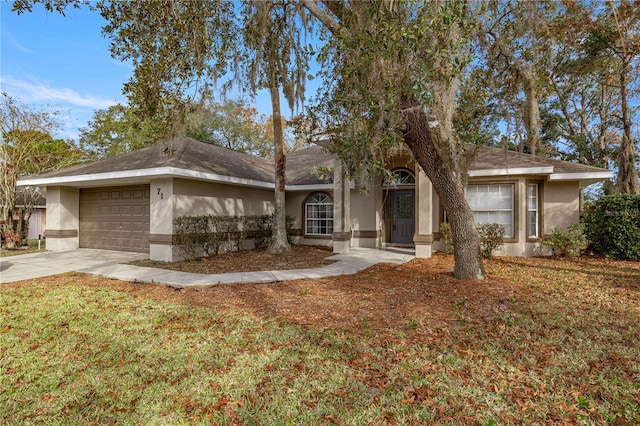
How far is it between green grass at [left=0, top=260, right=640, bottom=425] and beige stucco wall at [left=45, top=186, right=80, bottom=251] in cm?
862

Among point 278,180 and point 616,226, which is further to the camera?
point 278,180

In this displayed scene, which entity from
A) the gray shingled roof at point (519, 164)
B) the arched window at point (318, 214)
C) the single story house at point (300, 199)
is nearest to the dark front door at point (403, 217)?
the single story house at point (300, 199)

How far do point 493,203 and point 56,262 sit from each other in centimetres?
1387

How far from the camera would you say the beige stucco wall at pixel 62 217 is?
39.5 feet

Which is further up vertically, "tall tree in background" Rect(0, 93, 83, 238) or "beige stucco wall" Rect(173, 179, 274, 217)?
"tall tree in background" Rect(0, 93, 83, 238)

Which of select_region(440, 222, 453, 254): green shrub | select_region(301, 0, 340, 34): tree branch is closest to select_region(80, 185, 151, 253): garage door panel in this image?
select_region(301, 0, 340, 34): tree branch

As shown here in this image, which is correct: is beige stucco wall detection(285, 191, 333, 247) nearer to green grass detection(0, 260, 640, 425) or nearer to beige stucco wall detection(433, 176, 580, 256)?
beige stucco wall detection(433, 176, 580, 256)

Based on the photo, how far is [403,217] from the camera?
1291cm

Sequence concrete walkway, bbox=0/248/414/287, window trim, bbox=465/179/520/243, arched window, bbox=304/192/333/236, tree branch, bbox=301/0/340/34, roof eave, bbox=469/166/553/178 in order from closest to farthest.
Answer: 1. tree branch, bbox=301/0/340/34
2. concrete walkway, bbox=0/248/414/287
3. roof eave, bbox=469/166/553/178
4. window trim, bbox=465/179/520/243
5. arched window, bbox=304/192/333/236

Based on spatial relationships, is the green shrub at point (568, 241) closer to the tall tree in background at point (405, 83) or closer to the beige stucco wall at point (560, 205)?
the beige stucco wall at point (560, 205)

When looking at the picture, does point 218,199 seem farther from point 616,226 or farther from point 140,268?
point 616,226

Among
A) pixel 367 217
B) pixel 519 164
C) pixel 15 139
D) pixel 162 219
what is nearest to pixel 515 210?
pixel 519 164

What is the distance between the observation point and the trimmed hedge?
9.70 metres

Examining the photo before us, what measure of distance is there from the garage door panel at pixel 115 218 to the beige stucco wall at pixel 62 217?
23cm
